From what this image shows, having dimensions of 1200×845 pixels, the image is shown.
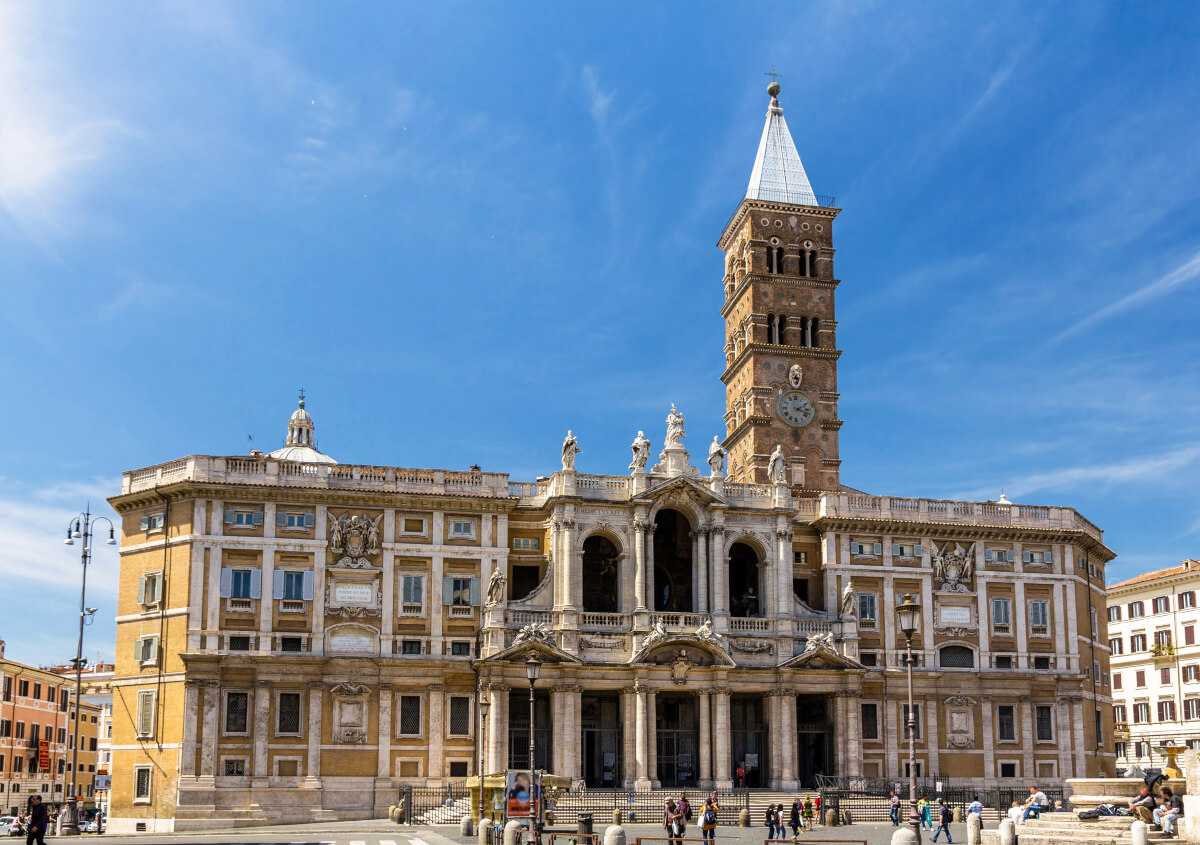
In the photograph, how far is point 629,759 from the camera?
64000 mm

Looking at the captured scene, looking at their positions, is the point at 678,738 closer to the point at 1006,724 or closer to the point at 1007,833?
the point at 1006,724

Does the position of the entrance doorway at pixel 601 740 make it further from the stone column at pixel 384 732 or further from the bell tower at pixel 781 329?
the bell tower at pixel 781 329

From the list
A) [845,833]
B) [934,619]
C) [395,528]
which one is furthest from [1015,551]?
[395,528]

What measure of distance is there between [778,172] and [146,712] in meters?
51.8

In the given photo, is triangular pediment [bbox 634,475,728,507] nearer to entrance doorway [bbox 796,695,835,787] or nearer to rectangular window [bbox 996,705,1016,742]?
entrance doorway [bbox 796,695,835,787]

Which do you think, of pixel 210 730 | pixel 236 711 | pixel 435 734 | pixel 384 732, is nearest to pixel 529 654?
pixel 435 734

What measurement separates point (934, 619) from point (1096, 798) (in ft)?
109

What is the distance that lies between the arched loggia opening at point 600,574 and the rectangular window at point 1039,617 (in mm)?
22754

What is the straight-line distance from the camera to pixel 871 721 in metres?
69.6

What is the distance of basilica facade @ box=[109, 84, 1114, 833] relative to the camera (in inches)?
2484

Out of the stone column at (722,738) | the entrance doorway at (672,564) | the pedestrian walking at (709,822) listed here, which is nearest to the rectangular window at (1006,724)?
the stone column at (722,738)

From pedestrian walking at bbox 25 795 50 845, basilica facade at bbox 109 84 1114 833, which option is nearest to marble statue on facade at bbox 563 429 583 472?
basilica facade at bbox 109 84 1114 833

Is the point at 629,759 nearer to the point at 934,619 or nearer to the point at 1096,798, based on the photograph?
the point at 934,619

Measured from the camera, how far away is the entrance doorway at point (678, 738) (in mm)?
67000
